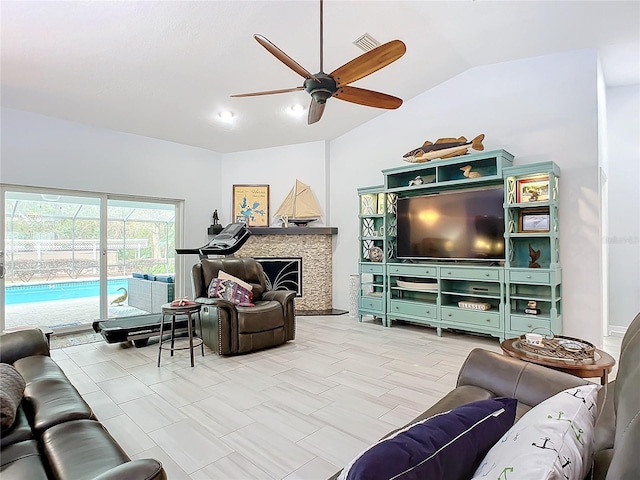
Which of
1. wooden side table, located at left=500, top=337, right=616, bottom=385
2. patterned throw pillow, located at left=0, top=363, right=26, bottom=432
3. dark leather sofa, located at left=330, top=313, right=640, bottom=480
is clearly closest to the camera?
dark leather sofa, located at left=330, top=313, right=640, bottom=480

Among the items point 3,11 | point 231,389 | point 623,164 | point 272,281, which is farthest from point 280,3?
point 623,164

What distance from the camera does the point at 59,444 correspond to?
45.5 inches

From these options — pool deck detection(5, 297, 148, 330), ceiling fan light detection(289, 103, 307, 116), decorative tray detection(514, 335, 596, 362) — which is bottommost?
pool deck detection(5, 297, 148, 330)

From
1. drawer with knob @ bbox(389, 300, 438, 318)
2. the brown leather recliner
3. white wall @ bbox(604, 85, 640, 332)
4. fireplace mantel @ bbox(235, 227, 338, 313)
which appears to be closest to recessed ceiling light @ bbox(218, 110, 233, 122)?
fireplace mantel @ bbox(235, 227, 338, 313)

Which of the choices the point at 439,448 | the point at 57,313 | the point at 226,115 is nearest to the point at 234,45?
the point at 226,115

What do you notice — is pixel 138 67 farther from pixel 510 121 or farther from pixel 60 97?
pixel 510 121

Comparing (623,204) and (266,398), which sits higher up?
(623,204)

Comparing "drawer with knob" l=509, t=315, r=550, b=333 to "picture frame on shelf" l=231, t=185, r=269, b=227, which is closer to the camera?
"drawer with knob" l=509, t=315, r=550, b=333

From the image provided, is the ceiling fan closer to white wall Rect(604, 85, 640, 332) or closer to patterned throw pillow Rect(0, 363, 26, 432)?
patterned throw pillow Rect(0, 363, 26, 432)

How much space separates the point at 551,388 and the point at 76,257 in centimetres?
558

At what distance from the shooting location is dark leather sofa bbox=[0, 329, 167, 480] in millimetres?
964

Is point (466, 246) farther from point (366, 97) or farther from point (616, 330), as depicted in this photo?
point (366, 97)

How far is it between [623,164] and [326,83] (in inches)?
177

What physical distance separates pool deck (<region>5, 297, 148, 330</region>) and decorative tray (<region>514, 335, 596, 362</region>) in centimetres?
534
